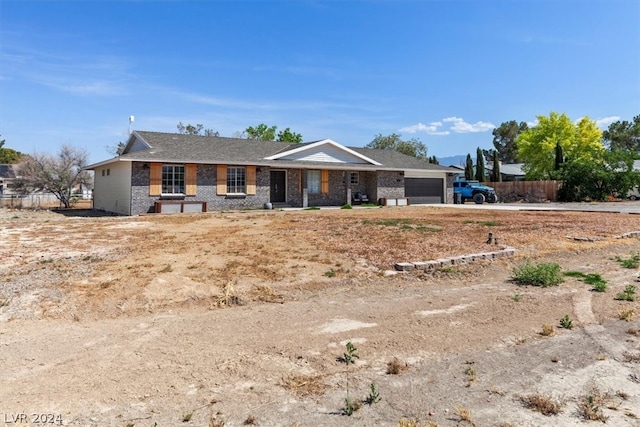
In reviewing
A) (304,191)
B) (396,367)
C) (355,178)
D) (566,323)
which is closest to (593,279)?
(566,323)

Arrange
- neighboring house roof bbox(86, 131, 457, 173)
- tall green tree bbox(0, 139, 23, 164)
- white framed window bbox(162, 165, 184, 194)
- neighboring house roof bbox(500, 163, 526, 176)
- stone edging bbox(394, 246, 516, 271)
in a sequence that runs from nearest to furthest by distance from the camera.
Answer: stone edging bbox(394, 246, 516, 271)
white framed window bbox(162, 165, 184, 194)
neighboring house roof bbox(86, 131, 457, 173)
neighboring house roof bbox(500, 163, 526, 176)
tall green tree bbox(0, 139, 23, 164)

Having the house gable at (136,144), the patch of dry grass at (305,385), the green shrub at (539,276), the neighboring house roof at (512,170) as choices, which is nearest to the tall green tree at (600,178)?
the neighboring house roof at (512,170)

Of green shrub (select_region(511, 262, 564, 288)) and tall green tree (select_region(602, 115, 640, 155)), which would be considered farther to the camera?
tall green tree (select_region(602, 115, 640, 155))

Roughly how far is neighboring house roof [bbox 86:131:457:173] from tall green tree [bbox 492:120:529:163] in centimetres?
5105

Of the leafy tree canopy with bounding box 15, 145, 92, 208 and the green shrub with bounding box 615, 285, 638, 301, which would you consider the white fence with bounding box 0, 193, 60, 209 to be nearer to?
the leafy tree canopy with bounding box 15, 145, 92, 208

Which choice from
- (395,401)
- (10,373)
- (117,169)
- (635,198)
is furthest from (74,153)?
(635,198)

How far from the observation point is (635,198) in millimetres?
34000

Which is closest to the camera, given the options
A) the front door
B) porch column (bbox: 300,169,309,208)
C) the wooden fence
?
the front door

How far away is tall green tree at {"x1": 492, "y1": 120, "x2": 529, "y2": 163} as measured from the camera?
7125 centimetres

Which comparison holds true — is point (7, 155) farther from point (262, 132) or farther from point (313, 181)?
point (313, 181)

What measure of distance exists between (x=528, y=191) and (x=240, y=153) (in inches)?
1000

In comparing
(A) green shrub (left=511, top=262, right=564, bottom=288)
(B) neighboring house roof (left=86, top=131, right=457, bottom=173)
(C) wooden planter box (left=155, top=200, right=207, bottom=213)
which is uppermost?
(B) neighboring house roof (left=86, top=131, right=457, bottom=173)

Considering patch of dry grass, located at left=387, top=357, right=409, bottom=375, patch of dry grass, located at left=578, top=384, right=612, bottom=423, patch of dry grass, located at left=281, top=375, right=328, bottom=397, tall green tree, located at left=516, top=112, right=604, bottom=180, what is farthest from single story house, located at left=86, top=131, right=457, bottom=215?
tall green tree, located at left=516, top=112, right=604, bottom=180

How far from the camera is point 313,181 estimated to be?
→ 24.9 m
